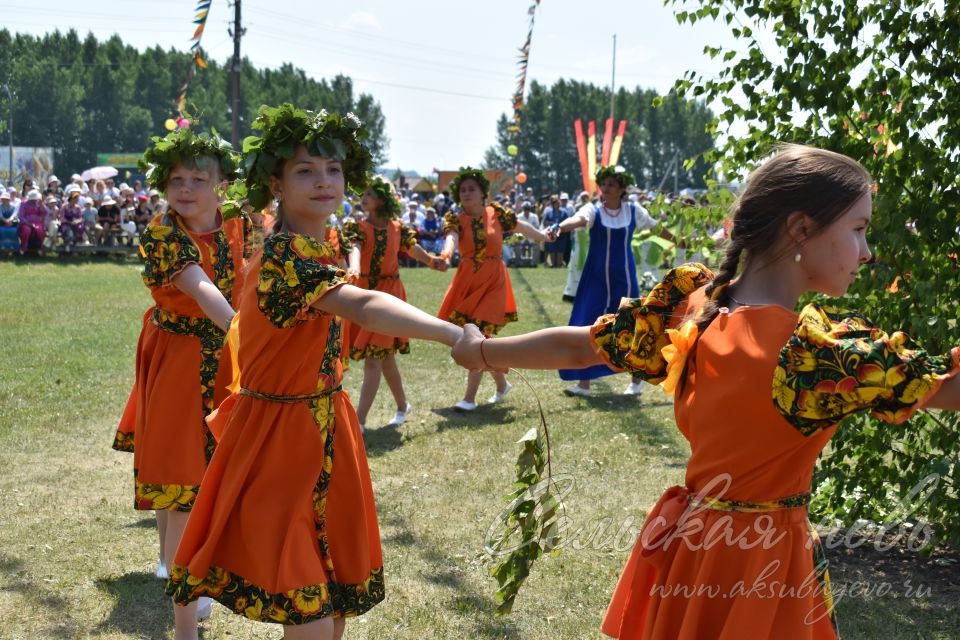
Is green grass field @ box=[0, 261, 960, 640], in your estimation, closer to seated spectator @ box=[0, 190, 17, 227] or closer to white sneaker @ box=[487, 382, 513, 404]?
white sneaker @ box=[487, 382, 513, 404]

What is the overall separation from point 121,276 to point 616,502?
17298 millimetres

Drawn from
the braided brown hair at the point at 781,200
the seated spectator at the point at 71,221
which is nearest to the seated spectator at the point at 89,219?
the seated spectator at the point at 71,221

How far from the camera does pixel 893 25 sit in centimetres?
455

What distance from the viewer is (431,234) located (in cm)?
2664

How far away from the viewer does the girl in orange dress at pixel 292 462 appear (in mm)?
3131

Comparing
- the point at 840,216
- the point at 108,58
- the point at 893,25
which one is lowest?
the point at 840,216

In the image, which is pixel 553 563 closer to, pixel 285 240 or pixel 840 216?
pixel 285 240

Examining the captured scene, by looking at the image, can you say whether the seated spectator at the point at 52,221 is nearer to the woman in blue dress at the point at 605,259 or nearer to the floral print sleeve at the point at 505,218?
the floral print sleeve at the point at 505,218

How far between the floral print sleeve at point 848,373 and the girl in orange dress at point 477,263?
23.8ft

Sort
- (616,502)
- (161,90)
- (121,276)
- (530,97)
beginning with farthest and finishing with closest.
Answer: (530,97) < (161,90) < (121,276) < (616,502)

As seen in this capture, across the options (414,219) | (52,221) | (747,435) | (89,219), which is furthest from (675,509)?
(414,219)

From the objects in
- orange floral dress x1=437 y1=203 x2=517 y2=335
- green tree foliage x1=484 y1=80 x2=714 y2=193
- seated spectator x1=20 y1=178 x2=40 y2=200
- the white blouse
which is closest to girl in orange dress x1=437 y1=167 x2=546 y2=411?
orange floral dress x1=437 y1=203 x2=517 y2=335

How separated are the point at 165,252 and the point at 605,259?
605 centimetres

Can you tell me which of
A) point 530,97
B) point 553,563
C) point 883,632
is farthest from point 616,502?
point 530,97
